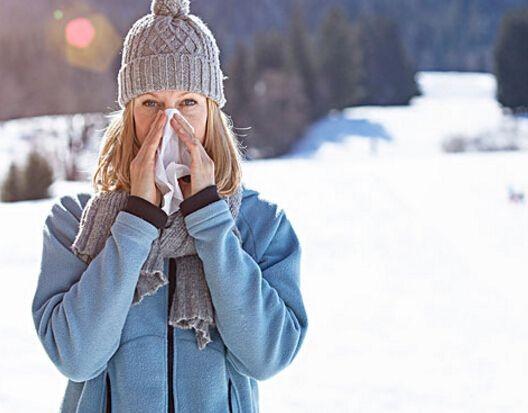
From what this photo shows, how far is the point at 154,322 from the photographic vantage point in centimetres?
139

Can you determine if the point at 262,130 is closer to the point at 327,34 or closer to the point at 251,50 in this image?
the point at 251,50

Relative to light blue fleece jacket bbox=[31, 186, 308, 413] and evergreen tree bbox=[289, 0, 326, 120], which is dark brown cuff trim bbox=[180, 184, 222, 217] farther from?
evergreen tree bbox=[289, 0, 326, 120]

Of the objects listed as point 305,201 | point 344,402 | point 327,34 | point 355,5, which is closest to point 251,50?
point 327,34

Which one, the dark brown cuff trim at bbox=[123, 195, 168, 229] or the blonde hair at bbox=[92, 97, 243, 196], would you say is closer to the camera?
the dark brown cuff trim at bbox=[123, 195, 168, 229]

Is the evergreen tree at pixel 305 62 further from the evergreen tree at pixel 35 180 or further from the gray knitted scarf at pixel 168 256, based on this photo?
the gray knitted scarf at pixel 168 256

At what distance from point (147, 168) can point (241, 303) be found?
0.92 feet

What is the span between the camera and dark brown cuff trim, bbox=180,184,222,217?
1343mm

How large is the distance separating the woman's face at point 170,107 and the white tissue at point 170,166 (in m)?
0.04

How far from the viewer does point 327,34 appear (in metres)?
42.6

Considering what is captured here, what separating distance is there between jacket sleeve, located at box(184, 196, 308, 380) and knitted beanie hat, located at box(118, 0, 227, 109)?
0.80 feet

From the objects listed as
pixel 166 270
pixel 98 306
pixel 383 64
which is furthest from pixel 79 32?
pixel 98 306

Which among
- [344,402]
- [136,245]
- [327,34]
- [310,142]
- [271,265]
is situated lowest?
[310,142]

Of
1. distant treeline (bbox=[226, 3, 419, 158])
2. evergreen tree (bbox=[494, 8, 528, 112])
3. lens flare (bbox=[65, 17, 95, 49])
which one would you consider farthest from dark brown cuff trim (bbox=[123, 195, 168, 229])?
lens flare (bbox=[65, 17, 95, 49])

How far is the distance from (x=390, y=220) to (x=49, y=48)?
40.3 metres
